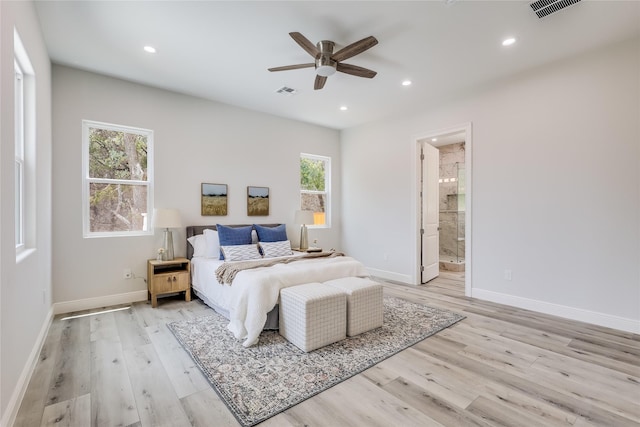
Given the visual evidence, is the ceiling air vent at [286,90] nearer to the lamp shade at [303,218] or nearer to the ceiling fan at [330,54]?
the ceiling fan at [330,54]

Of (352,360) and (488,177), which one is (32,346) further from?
(488,177)

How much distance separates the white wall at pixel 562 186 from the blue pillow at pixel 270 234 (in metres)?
2.86

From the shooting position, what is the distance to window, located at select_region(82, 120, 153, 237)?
3.80 metres

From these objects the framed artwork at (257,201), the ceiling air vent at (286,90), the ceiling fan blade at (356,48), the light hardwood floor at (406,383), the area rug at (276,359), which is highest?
the ceiling air vent at (286,90)

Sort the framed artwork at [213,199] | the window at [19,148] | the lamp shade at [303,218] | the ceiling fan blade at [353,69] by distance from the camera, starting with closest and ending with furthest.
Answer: the window at [19,148], the ceiling fan blade at [353,69], the framed artwork at [213,199], the lamp shade at [303,218]

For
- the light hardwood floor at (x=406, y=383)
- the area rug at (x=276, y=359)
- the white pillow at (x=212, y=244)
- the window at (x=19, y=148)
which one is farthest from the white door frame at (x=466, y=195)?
the window at (x=19, y=148)

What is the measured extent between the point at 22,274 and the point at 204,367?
4.75 feet

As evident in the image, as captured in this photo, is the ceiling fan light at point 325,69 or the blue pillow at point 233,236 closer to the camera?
the ceiling fan light at point 325,69

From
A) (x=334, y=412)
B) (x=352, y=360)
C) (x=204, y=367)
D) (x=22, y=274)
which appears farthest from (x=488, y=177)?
(x=22, y=274)

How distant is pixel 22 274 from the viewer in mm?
2113

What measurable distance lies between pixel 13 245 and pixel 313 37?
2905 mm

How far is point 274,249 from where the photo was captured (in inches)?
171

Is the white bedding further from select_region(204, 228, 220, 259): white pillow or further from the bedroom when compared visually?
the bedroom

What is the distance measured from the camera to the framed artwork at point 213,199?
→ 4.58m
